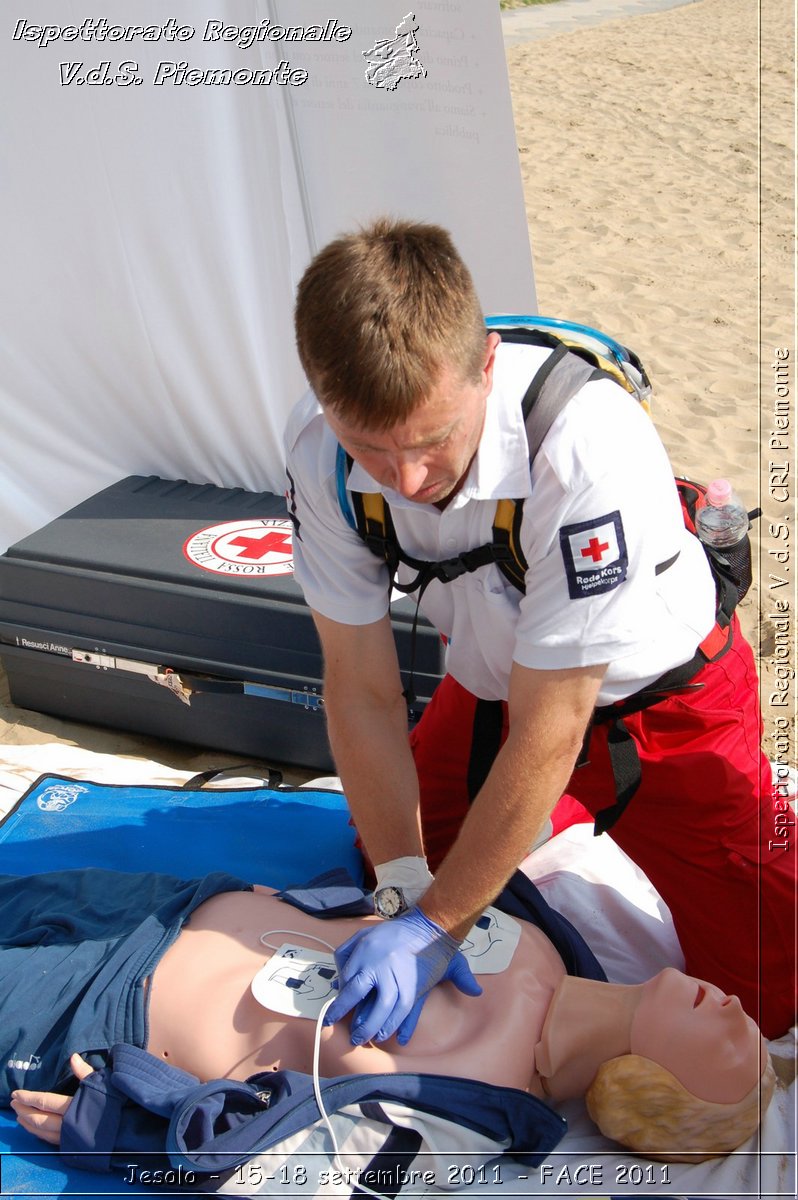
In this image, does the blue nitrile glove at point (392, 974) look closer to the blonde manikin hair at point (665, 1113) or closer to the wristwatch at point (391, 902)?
the wristwatch at point (391, 902)

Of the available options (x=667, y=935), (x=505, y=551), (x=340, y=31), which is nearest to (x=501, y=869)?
(x=505, y=551)

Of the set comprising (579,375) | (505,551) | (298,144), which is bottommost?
(505,551)

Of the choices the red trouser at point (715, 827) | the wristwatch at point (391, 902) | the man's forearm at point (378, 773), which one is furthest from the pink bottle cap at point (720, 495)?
the wristwatch at point (391, 902)

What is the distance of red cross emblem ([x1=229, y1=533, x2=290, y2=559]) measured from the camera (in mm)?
3182

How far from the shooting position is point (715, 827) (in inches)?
81.1

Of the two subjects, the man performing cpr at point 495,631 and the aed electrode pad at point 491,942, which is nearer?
the man performing cpr at point 495,631

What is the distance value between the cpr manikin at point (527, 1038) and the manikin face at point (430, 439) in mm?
879

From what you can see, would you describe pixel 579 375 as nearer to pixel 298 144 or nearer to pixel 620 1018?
pixel 620 1018

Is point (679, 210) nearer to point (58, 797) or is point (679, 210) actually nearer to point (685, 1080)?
point (58, 797)

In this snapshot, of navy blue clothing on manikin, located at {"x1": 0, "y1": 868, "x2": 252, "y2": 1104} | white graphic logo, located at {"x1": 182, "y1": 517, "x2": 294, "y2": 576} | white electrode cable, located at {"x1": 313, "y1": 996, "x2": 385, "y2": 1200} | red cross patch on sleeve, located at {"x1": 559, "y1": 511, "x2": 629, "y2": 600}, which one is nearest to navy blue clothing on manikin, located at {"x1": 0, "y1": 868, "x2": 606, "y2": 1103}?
navy blue clothing on manikin, located at {"x1": 0, "y1": 868, "x2": 252, "y2": 1104}

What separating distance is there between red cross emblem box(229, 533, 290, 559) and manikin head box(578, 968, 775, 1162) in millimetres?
1798

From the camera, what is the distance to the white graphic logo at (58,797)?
282 centimetres

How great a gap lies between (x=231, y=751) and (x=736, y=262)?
16.3 ft

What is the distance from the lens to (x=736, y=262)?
22.0 ft
